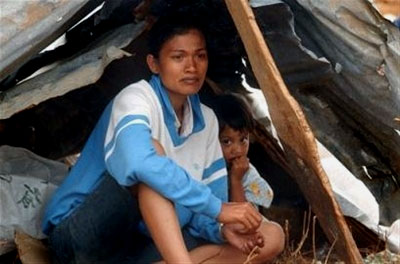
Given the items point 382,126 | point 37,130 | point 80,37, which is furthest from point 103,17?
point 382,126

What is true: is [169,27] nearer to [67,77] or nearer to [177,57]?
[177,57]

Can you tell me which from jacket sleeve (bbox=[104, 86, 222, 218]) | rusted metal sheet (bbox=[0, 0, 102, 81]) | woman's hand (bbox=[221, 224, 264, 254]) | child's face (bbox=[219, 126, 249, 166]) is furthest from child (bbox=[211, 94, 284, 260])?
rusted metal sheet (bbox=[0, 0, 102, 81])

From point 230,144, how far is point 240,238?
59 centimetres

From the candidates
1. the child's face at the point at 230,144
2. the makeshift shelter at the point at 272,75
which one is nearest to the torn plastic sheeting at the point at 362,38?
the makeshift shelter at the point at 272,75

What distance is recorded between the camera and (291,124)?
10.2ft

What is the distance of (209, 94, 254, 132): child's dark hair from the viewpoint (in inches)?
154

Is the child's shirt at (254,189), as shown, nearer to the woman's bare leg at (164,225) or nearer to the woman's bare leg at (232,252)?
the woman's bare leg at (232,252)

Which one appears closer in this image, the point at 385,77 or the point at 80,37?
the point at 385,77

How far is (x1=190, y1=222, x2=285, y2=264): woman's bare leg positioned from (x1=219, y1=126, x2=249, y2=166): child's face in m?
0.41

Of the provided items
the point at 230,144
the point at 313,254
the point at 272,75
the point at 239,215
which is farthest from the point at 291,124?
the point at 313,254

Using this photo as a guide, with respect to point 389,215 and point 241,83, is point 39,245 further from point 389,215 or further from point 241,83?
point 389,215

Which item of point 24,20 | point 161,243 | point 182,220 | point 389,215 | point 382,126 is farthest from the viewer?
point 389,215

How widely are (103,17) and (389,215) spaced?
1618 mm

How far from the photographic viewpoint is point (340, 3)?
3.49m
